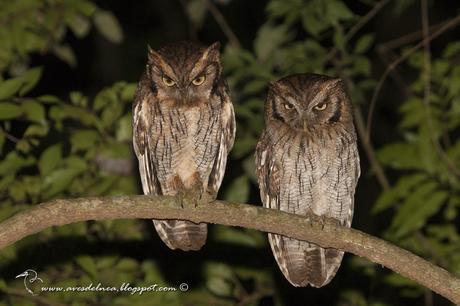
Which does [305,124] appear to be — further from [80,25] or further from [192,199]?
[80,25]

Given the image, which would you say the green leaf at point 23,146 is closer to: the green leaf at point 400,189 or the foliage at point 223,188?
the foliage at point 223,188

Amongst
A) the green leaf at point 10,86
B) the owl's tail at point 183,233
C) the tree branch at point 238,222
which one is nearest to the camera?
the tree branch at point 238,222

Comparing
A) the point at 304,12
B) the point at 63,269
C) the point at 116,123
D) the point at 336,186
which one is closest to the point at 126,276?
the point at 63,269

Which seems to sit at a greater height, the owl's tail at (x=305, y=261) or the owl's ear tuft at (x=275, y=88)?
the owl's ear tuft at (x=275, y=88)

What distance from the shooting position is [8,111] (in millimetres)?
4250

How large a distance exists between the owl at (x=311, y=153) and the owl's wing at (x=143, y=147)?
0.56 m

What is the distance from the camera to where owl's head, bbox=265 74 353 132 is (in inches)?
178

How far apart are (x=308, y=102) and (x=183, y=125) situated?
2.02 feet

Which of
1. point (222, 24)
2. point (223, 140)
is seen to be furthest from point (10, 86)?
point (222, 24)

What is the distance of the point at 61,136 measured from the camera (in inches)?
→ 224

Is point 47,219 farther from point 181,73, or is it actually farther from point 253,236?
point 253,236

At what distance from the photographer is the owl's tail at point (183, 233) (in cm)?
445

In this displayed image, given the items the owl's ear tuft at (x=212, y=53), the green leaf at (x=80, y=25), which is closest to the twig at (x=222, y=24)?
the green leaf at (x=80, y=25)

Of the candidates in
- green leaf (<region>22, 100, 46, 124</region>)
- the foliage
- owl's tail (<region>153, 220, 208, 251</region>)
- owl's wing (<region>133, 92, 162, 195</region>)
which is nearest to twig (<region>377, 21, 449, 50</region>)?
the foliage
